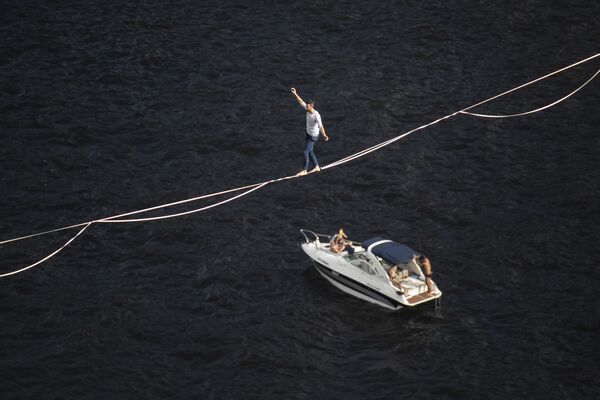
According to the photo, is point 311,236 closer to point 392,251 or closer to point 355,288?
point 355,288

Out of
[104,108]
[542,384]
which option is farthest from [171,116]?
[542,384]

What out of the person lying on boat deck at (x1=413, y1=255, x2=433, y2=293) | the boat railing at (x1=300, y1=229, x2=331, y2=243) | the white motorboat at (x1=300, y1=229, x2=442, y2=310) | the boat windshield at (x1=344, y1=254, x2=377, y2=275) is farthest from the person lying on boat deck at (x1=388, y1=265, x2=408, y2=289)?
the boat railing at (x1=300, y1=229, x2=331, y2=243)

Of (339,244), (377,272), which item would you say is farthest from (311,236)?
(377,272)

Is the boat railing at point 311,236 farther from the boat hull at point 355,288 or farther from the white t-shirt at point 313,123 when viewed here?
the white t-shirt at point 313,123

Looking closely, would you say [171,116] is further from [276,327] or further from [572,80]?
[572,80]

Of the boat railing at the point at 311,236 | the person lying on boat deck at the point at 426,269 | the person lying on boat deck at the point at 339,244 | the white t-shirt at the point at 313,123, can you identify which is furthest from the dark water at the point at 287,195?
the white t-shirt at the point at 313,123

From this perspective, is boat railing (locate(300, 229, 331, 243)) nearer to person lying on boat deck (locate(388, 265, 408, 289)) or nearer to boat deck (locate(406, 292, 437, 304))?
person lying on boat deck (locate(388, 265, 408, 289))
